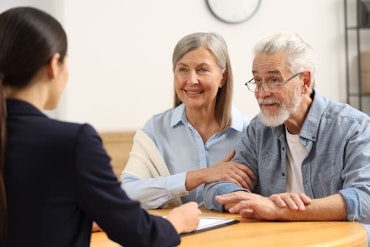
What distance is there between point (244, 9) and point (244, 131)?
8.64ft

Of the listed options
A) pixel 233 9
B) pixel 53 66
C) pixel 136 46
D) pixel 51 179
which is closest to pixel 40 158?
pixel 51 179

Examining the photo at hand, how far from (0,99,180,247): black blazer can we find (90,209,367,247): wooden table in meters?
0.47

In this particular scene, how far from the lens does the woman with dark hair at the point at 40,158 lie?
4.40 feet

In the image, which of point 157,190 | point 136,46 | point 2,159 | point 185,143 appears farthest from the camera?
point 136,46

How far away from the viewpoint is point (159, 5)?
4996 mm

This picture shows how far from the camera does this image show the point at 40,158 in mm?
1340

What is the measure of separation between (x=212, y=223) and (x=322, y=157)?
20.7 inches

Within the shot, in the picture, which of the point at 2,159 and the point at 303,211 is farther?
the point at 303,211

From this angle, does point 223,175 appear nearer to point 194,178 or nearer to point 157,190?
point 194,178

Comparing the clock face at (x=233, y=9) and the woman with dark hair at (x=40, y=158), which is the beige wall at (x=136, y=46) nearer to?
the clock face at (x=233, y=9)

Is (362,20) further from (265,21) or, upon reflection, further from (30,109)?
(30,109)

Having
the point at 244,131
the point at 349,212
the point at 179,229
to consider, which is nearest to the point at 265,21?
the point at 244,131

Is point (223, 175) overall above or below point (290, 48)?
below

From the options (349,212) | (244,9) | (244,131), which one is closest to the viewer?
(349,212)
